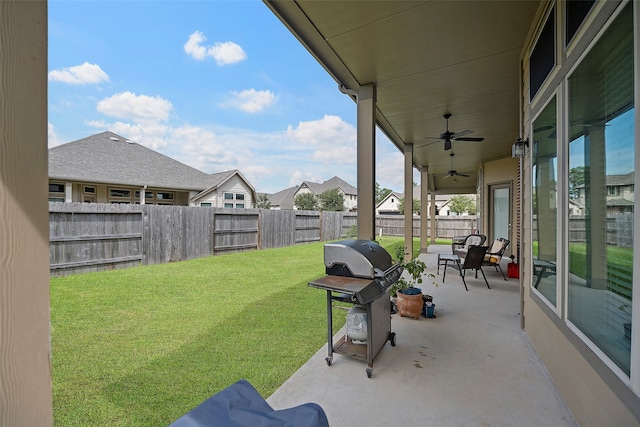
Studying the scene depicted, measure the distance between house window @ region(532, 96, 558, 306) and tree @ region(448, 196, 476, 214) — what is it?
1402 inches

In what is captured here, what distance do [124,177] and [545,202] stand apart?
12.8 meters

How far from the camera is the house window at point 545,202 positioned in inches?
91.7

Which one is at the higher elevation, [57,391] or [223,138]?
[223,138]

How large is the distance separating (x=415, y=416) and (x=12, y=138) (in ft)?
7.57

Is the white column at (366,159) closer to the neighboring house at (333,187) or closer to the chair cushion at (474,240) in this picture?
the chair cushion at (474,240)

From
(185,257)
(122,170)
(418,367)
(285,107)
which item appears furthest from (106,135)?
(418,367)

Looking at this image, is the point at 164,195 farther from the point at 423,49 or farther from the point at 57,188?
the point at 423,49

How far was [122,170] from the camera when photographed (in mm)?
11555

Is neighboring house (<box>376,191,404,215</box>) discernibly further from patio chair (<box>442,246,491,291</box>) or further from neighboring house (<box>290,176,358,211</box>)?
patio chair (<box>442,246,491,291</box>)

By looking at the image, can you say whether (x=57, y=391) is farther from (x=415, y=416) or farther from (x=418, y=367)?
(x=418, y=367)

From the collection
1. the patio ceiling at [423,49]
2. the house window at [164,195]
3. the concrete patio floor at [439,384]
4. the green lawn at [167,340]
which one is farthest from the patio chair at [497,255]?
the house window at [164,195]

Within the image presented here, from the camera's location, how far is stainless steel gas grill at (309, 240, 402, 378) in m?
2.26

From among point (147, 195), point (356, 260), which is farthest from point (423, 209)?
point (147, 195)

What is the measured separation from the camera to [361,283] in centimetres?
225
